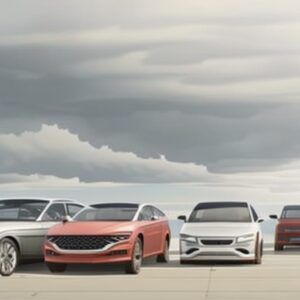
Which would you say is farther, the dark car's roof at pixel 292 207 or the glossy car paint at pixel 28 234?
the dark car's roof at pixel 292 207

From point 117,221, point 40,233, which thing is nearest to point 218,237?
point 117,221

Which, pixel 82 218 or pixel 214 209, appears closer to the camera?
pixel 82 218

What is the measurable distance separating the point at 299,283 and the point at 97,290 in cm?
383

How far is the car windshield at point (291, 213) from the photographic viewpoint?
29.1 metres

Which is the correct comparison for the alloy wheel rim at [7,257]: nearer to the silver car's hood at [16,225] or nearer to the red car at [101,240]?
the silver car's hood at [16,225]

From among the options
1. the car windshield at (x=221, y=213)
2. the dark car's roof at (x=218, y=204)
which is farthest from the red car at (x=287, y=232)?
the car windshield at (x=221, y=213)

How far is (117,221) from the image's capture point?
20.3 metres

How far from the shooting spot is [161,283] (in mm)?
17172

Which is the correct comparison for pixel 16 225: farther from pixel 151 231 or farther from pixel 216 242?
pixel 216 242

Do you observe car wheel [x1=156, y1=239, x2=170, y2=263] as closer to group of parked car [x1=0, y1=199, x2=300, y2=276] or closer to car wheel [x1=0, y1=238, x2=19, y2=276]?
group of parked car [x1=0, y1=199, x2=300, y2=276]

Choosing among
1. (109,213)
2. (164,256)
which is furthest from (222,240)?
(109,213)

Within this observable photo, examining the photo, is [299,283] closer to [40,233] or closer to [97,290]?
[97,290]

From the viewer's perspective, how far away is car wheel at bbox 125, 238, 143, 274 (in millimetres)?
19312

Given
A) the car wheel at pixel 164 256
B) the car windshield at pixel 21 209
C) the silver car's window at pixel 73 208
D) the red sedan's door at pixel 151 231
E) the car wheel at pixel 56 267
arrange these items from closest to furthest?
the car wheel at pixel 56 267
the red sedan's door at pixel 151 231
the car windshield at pixel 21 209
the silver car's window at pixel 73 208
the car wheel at pixel 164 256
